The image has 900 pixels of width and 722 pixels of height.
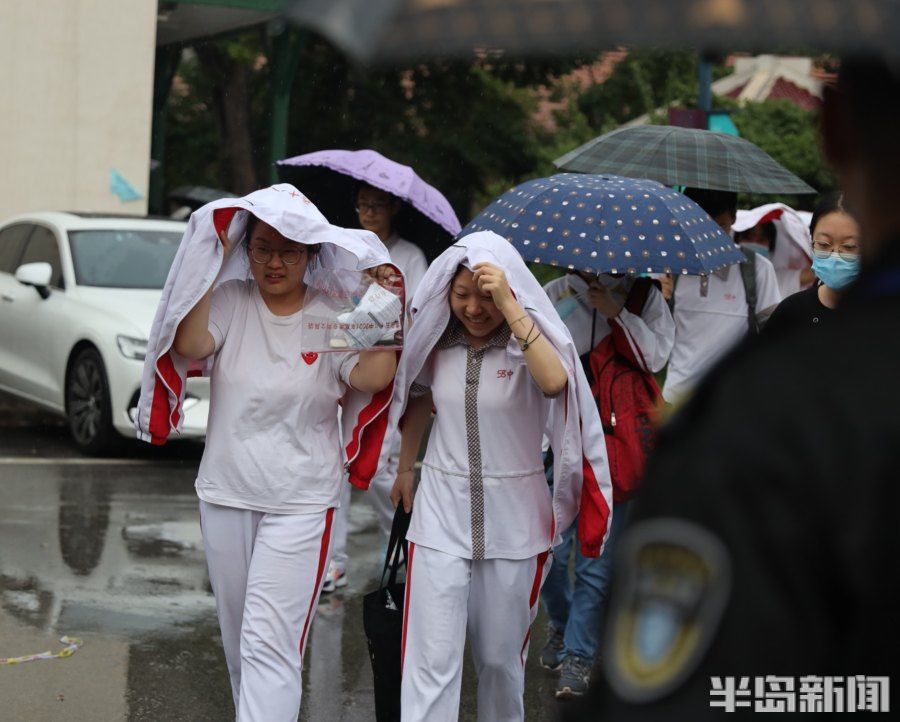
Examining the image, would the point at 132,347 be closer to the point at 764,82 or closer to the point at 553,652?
the point at 553,652

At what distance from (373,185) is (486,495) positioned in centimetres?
278

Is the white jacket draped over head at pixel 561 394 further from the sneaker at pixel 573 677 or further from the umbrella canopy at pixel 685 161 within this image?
the umbrella canopy at pixel 685 161

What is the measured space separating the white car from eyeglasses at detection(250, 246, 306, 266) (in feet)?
18.9

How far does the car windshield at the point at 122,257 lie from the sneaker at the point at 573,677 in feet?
21.1

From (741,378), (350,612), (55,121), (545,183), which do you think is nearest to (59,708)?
(350,612)

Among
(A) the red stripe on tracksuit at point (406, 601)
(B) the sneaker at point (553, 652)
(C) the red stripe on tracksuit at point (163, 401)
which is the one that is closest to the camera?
(A) the red stripe on tracksuit at point (406, 601)

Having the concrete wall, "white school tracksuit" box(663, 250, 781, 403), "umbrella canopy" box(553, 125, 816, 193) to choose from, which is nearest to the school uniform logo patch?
"umbrella canopy" box(553, 125, 816, 193)

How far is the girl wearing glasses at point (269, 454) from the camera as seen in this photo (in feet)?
15.5

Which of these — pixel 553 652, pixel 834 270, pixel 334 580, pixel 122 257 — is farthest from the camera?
pixel 122 257

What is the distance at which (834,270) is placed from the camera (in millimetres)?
5750

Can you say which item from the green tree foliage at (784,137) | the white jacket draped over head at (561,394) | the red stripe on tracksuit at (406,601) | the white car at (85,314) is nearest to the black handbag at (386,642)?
the red stripe on tracksuit at (406,601)

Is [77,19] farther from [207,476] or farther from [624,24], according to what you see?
[624,24]

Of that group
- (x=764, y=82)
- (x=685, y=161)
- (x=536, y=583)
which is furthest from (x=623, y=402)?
(x=764, y=82)

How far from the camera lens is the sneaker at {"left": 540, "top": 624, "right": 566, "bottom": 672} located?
21.5 feet
